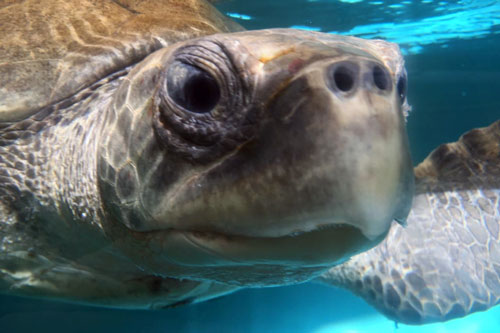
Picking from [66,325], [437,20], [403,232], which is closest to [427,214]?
[403,232]

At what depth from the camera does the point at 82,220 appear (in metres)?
1.48

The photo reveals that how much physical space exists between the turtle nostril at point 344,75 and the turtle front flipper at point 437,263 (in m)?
2.03

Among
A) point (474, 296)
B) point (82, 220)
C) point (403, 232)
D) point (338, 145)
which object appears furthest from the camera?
point (403, 232)

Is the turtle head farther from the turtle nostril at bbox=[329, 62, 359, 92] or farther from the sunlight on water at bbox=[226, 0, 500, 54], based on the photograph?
the sunlight on water at bbox=[226, 0, 500, 54]

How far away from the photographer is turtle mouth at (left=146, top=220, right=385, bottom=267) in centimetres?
81

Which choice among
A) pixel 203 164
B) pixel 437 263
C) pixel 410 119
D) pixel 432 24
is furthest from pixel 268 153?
pixel 410 119

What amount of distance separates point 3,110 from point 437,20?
826 centimetres

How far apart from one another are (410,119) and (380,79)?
10350 millimetres

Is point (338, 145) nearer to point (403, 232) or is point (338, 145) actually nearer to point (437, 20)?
point (403, 232)

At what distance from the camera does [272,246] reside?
2.82 feet

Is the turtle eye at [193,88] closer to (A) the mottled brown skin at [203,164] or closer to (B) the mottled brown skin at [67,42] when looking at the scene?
(A) the mottled brown skin at [203,164]

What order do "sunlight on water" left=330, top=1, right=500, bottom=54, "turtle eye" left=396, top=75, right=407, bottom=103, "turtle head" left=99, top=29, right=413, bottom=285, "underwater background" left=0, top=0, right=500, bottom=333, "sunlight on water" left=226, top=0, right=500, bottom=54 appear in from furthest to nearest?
"sunlight on water" left=330, top=1, right=500, bottom=54 < "sunlight on water" left=226, top=0, right=500, bottom=54 < "underwater background" left=0, top=0, right=500, bottom=333 < "turtle eye" left=396, top=75, right=407, bottom=103 < "turtle head" left=99, top=29, right=413, bottom=285

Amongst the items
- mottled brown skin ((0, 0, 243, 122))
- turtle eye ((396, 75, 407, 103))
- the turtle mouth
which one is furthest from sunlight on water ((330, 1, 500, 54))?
the turtle mouth

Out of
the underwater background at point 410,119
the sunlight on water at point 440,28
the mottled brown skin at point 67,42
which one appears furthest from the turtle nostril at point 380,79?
the sunlight on water at point 440,28
